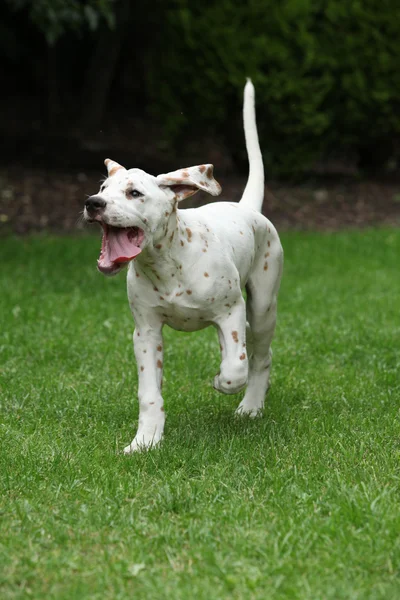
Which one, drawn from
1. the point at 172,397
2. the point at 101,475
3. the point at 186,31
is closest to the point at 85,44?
the point at 186,31

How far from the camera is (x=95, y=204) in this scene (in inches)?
155

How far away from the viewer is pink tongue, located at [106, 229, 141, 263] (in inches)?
159

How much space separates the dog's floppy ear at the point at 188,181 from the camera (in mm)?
4246

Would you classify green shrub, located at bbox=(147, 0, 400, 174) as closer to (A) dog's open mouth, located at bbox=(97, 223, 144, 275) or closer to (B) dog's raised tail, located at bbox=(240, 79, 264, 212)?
(B) dog's raised tail, located at bbox=(240, 79, 264, 212)

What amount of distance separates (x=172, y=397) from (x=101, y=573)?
2328 millimetres

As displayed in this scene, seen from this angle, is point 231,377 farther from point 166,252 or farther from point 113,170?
point 113,170

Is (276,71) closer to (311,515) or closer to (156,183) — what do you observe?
(156,183)

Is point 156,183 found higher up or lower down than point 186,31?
higher up

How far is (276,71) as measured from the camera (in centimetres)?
1355

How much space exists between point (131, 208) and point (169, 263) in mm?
403

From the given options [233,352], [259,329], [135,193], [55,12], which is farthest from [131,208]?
[55,12]

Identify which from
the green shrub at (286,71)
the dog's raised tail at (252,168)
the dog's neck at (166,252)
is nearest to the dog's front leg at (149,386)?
the dog's neck at (166,252)

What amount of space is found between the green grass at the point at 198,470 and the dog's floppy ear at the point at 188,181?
3.90 feet

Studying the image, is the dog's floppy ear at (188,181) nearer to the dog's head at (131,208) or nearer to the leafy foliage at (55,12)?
the dog's head at (131,208)
